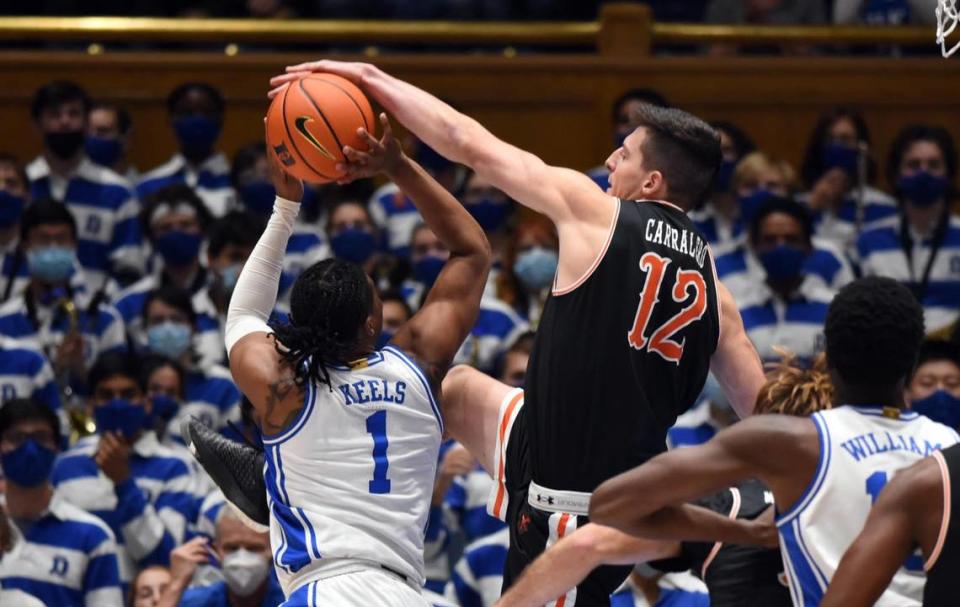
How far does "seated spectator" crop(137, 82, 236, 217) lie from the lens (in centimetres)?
1055

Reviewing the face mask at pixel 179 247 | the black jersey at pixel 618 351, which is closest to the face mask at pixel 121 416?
the face mask at pixel 179 247

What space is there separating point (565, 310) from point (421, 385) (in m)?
0.50

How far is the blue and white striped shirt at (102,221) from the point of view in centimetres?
1032

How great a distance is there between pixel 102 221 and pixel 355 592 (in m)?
5.48

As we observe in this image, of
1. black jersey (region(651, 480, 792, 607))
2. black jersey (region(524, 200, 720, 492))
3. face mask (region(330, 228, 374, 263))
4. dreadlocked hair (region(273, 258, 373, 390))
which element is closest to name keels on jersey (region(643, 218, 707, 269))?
black jersey (region(524, 200, 720, 492))

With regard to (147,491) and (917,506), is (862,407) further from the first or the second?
(147,491)

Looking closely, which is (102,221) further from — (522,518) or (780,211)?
(522,518)

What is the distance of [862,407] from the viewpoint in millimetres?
4617

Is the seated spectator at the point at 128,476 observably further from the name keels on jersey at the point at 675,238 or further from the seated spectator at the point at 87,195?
the name keels on jersey at the point at 675,238

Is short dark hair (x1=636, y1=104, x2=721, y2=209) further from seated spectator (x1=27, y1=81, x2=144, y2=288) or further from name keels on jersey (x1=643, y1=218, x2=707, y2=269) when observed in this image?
seated spectator (x1=27, y1=81, x2=144, y2=288)

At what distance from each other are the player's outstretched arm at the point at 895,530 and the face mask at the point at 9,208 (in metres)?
6.78

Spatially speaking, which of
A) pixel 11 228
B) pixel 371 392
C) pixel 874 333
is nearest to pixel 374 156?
pixel 371 392

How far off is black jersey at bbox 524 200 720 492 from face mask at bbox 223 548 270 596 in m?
2.51

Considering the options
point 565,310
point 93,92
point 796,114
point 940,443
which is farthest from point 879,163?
point 940,443
